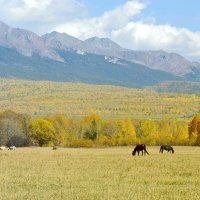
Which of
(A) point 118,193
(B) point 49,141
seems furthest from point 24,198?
(B) point 49,141

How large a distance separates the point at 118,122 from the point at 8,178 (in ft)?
323

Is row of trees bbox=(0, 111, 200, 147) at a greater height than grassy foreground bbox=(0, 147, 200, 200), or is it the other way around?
row of trees bbox=(0, 111, 200, 147)

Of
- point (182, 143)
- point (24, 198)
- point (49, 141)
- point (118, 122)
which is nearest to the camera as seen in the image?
point (24, 198)

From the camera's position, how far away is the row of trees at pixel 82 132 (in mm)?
101688

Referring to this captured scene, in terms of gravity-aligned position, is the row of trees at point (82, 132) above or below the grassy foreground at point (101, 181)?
above

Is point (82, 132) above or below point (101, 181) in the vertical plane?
above

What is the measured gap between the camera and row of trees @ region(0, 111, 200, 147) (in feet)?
334

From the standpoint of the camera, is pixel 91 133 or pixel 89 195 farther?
pixel 91 133

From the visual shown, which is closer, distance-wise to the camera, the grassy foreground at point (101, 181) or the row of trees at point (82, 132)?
the grassy foreground at point (101, 181)

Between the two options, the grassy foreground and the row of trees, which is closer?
the grassy foreground

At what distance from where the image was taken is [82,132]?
129875 millimetres

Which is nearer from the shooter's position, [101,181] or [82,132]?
[101,181]

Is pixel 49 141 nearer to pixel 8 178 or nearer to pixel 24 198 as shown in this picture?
pixel 8 178

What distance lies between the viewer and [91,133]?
111 m
